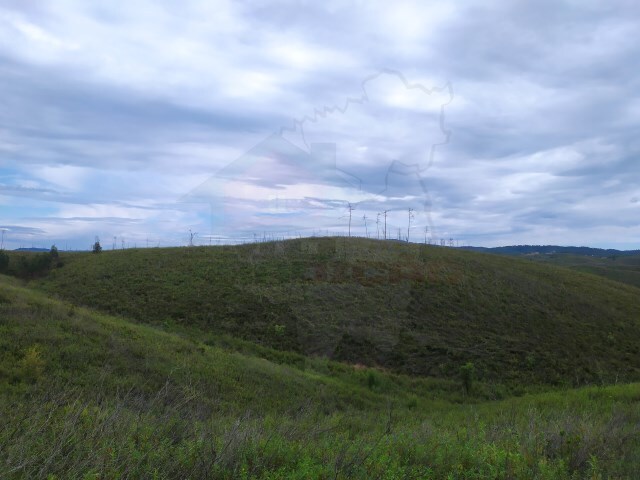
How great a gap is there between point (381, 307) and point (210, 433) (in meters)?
22.9

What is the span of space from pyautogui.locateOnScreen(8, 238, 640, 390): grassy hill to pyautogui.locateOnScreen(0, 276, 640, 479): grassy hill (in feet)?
27.1

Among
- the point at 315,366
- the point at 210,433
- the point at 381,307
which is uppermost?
the point at 210,433

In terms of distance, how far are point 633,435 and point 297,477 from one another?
19.7 ft

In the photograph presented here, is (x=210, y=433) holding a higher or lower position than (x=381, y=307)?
higher

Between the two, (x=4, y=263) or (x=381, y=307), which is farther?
(x=4, y=263)

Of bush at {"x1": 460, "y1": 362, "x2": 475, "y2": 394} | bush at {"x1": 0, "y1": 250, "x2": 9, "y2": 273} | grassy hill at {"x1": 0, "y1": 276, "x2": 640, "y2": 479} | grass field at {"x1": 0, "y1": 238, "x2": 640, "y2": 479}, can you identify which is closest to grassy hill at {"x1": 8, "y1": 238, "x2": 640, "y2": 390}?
grass field at {"x1": 0, "y1": 238, "x2": 640, "y2": 479}

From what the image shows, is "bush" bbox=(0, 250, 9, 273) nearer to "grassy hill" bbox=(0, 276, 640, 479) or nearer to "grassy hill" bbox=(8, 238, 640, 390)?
"grassy hill" bbox=(8, 238, 640, 390)

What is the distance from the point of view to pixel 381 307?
90.4ft

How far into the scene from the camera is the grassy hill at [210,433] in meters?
4.40

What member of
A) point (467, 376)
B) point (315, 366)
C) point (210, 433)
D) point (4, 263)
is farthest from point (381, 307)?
point (4, 263)

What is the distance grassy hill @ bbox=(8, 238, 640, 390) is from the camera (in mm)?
22344

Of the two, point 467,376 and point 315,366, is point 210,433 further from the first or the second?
point 467,376

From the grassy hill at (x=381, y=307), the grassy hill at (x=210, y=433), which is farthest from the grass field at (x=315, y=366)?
the grassy hill at (x=381, y=307)

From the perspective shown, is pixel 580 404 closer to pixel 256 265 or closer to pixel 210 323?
pixel 210 323
